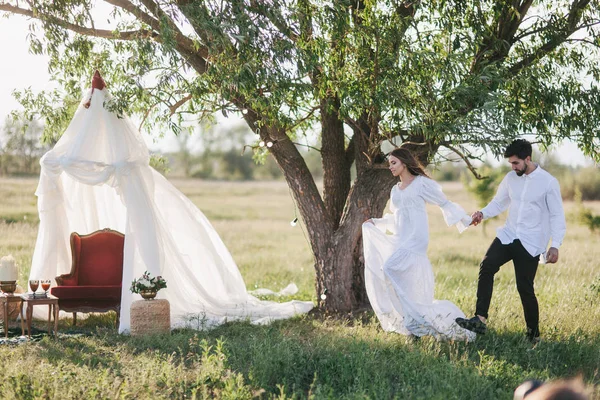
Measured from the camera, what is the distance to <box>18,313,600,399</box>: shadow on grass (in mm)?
5402

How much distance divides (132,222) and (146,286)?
901 millimetres

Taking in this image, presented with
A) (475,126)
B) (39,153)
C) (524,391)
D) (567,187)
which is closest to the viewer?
(524,391)

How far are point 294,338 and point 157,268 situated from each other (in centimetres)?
218

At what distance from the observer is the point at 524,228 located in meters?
6.71

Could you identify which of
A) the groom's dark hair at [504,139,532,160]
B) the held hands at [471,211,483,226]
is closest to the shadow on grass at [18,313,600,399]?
the held hands at [471,211,483,226]

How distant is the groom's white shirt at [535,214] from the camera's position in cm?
667

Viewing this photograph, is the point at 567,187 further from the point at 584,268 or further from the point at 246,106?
the point at 246,106

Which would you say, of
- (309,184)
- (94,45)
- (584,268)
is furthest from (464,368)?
(584,268)

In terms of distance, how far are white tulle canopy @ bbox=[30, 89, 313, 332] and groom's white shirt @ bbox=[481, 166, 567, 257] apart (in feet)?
11.0

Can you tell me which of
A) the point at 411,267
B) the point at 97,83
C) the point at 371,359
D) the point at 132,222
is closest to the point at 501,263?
the point at 411,267

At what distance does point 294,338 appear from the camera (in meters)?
7.08

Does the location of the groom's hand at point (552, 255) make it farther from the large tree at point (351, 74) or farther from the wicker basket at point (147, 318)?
the wicker basket at point (147, 318)

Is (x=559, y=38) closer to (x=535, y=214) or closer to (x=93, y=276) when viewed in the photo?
(x=535, y=214)

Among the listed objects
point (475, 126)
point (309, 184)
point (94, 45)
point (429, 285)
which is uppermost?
point (94, 45)
